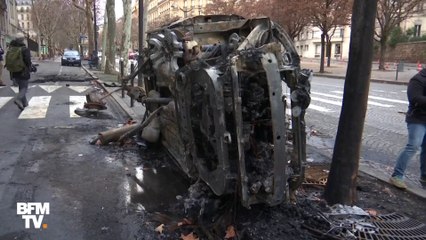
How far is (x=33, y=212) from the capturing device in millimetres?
4801

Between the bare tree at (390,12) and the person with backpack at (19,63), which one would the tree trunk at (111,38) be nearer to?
the person with backpack at (19,63)

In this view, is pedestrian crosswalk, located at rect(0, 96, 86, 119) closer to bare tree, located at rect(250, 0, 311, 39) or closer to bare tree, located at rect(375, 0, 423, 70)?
bare tree, located at rect(250, 0, 311, 39)

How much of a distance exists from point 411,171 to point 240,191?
153 inches

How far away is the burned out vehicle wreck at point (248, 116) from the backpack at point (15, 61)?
26.9ft

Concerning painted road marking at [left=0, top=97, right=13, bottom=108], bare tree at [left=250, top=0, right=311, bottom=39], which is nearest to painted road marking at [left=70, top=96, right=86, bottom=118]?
painted road marking at [left=0, top=97, right=13, bottom=108]

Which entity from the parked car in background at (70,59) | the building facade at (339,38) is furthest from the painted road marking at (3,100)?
the building facade at (339,38)

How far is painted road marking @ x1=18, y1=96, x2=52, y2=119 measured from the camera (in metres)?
11.1

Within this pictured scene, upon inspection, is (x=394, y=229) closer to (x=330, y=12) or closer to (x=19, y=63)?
(x=19, y=63)

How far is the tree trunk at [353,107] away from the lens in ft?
15.2

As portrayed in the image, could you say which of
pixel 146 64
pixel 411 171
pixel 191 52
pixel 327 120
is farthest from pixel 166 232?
pixel 327 120

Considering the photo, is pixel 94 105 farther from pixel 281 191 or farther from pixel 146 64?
pixel 281 191

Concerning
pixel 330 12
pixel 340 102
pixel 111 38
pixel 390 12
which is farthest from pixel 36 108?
pixel 390 12

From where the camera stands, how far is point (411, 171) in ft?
22.5

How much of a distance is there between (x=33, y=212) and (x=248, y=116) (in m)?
2.44
